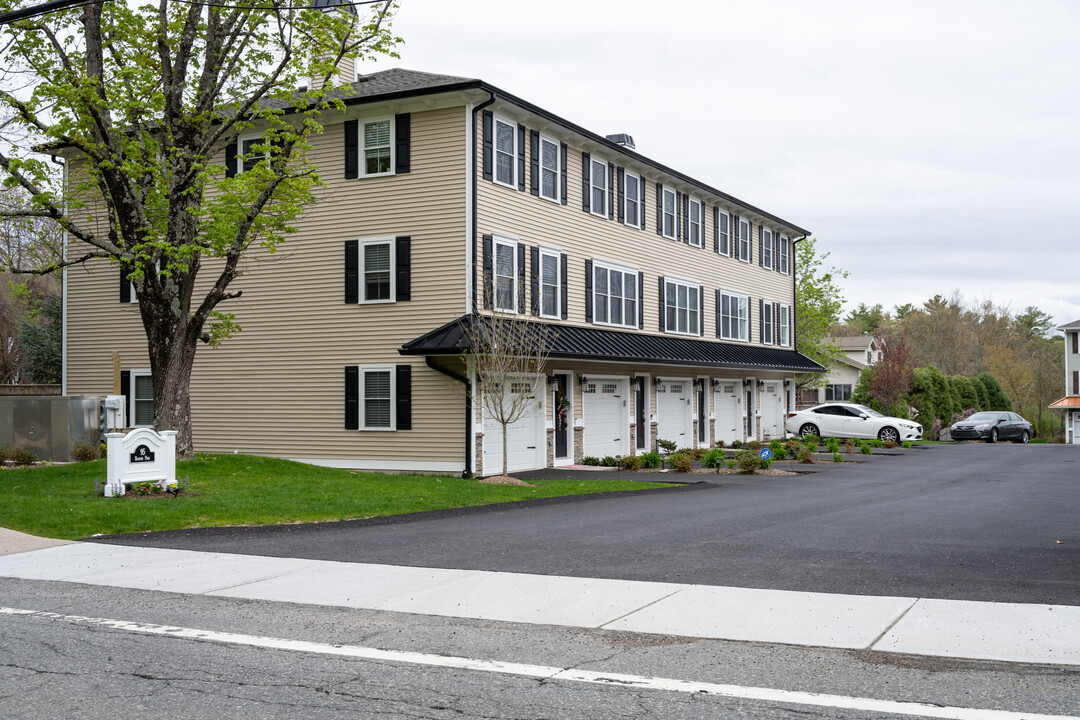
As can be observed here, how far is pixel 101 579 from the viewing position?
32.7 feet

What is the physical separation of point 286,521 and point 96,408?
1345 cm

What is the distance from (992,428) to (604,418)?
26.2 meters

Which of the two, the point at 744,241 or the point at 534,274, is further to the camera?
the point at 744,241

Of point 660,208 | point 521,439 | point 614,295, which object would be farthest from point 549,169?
point 660,208

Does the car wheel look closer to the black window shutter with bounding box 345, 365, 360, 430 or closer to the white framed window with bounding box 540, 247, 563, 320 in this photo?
the white framed window with bounding box 540, 247, 563, 320

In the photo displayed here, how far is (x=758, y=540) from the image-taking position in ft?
39.6

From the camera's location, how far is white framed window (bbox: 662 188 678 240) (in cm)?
3238

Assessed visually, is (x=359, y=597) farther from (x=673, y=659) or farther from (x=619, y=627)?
(x=673, y=659)

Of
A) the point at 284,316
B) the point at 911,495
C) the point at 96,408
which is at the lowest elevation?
the point at 911,495

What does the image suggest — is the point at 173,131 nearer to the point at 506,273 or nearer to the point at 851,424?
the point at 506,273

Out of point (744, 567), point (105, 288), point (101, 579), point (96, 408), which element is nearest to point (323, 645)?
point (101, 579)

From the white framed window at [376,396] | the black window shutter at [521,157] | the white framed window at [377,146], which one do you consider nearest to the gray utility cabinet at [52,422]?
the white framed window at [376,396]

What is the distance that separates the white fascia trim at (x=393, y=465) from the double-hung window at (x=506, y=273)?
12.5 ft

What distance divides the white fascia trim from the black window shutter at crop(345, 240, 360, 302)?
3.87 meters
